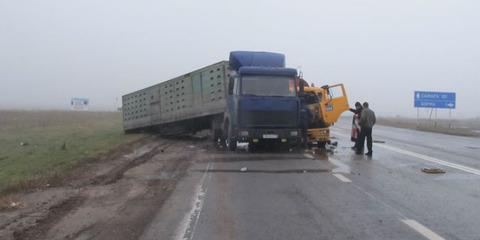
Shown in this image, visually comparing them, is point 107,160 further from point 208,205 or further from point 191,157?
point 208,205

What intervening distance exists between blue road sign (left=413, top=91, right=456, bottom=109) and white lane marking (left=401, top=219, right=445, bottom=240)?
4460 centimetres

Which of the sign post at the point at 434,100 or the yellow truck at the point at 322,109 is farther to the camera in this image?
the sign post at the point at 434,100

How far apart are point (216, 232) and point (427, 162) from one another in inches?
409

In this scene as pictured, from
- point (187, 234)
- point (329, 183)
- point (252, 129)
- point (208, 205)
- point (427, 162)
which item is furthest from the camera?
point (252, 129)

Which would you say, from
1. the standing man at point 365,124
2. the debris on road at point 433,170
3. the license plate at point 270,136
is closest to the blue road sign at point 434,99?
the standing man at point 365,124

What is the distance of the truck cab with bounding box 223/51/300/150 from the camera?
1900 centimetres

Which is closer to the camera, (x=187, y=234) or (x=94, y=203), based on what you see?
(x=187, y=234)

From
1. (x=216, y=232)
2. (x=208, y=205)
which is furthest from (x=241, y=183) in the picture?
(x=216, y=232)

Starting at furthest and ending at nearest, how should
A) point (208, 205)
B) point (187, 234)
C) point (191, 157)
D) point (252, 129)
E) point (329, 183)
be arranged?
point (252, 129)
point (191, 157)
point (329, 183)
point (208, 205)
point (187, 234)

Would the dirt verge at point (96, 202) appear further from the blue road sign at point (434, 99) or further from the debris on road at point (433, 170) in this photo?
the blue road sign at point (434, 99)

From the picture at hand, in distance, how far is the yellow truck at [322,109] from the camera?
20.7 meters

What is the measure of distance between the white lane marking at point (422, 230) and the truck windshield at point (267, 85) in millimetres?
11838

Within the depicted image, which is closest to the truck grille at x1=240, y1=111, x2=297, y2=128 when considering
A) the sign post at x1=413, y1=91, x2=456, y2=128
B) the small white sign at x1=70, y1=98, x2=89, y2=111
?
the sign post at x1=413, y1=91, x2=456, y2=128

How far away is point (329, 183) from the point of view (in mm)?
11258
